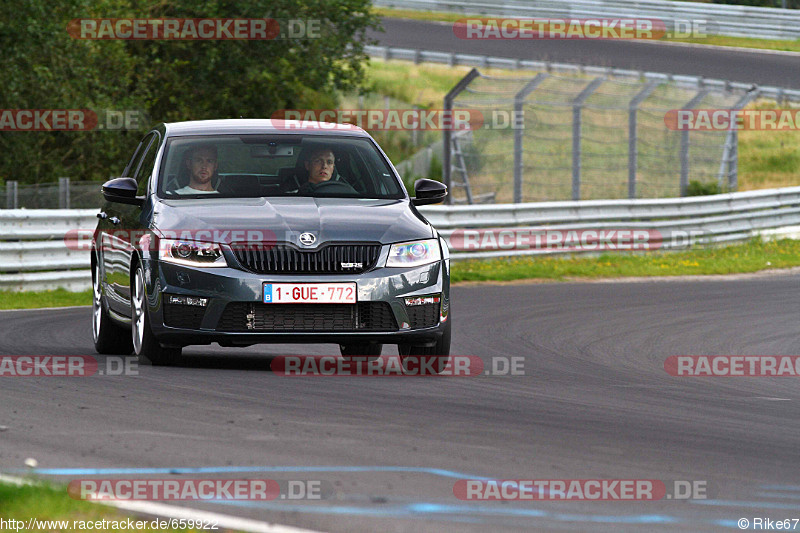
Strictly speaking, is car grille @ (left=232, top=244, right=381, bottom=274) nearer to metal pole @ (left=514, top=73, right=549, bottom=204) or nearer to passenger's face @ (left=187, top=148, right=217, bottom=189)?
passenger's face @ (left=187, top=148, right=217, bottom=189)

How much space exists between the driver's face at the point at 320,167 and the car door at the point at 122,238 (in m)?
1.13

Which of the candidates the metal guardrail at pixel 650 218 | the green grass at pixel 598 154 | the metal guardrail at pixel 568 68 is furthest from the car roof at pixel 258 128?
the metal guardrail at pixel 568 68

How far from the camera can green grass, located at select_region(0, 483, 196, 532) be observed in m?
4.71

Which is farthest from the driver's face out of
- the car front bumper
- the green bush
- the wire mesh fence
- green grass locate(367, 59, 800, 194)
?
the green bush

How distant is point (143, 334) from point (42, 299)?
7657 millimetres

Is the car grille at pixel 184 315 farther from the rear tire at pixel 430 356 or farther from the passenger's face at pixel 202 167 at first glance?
the rear tire at pixel 430 356

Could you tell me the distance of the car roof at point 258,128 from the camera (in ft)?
32.4

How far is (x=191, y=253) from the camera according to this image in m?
8.55

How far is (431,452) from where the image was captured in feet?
19.9

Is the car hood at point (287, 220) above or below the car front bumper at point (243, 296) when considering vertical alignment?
above

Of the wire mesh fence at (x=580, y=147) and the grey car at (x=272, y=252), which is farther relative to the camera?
the wire mesh fence at (x=580, y=147)

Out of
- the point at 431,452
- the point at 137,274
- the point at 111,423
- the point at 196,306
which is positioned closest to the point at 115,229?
the point at 137,274

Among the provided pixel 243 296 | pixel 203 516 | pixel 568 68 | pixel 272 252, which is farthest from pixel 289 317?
pixel 568 68

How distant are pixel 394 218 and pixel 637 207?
1477 centimetres
